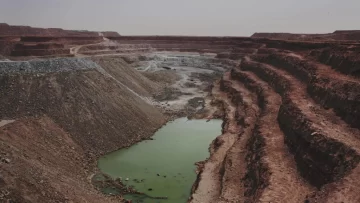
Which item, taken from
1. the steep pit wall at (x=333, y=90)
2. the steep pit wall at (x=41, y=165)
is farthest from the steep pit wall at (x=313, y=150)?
the steep pit wall at (x=41, y=165)

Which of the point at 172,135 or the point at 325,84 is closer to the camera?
the point at 325,84

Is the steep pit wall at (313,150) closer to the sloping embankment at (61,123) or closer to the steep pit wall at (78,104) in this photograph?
the sloping embankment at (61,123)

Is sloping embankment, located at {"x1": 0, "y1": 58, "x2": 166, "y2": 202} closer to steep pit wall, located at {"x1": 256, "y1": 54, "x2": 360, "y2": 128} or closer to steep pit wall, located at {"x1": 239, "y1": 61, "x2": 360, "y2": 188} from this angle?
steep pit wall, located at {"x1": 239, "y1": 61, "x2": 360, "y2": 188}

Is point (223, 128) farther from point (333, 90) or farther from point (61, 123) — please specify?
point (61, 123)

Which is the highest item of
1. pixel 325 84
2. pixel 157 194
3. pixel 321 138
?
pixel 325 84

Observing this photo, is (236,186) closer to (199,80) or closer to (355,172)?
(355,172)

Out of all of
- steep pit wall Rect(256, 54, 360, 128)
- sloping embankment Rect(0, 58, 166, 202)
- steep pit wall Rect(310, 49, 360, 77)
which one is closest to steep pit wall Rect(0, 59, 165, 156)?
sloping embankment Rect(0, 58, 166, 202)

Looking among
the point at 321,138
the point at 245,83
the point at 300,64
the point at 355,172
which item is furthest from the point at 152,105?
the point at 355,172

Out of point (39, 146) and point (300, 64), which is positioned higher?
point (300, 64)
